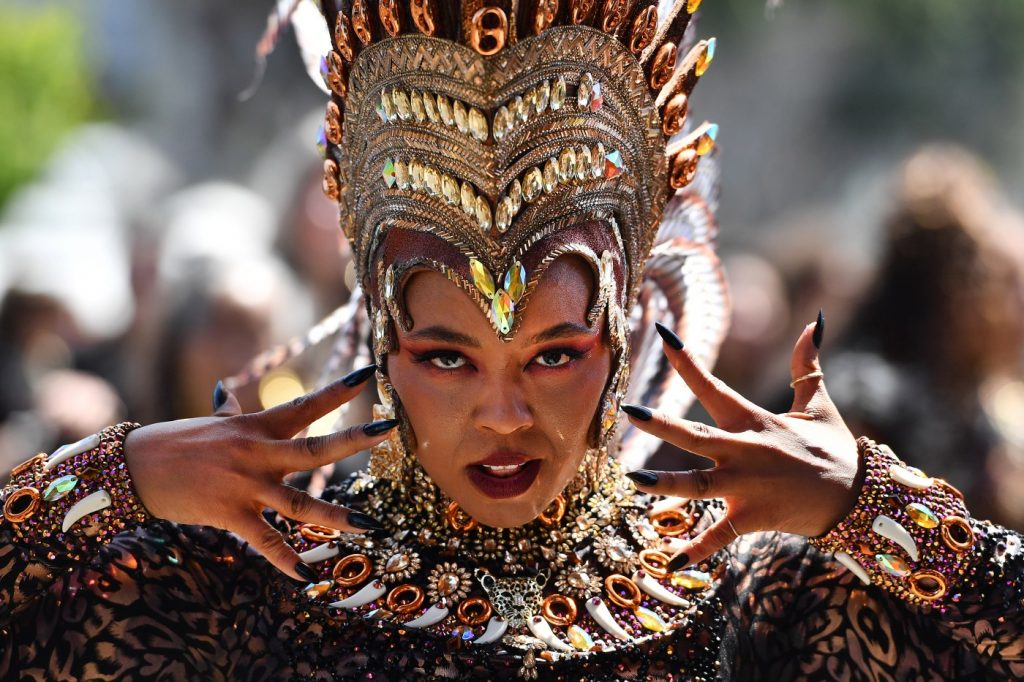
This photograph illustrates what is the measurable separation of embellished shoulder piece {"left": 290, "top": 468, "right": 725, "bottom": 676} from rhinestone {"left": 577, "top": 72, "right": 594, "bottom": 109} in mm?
846

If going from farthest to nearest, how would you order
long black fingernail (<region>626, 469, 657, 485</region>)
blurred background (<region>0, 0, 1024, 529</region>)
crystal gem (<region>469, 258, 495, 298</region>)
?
blurred background (<region>0, 0, 1024, 529</region>)
crystal gem (<region>469, 258, 495, 298</region>)
long black fingernail (<region>626, 469, 657, 485</region>)

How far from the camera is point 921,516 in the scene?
8.76ft

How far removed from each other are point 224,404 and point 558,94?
0.91 meters

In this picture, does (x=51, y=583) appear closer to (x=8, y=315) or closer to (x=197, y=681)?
(x=197, y=681)

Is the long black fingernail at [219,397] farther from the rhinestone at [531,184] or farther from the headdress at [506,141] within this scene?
the rhinestone at [531,184]

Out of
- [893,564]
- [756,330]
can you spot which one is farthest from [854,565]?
[756,330]

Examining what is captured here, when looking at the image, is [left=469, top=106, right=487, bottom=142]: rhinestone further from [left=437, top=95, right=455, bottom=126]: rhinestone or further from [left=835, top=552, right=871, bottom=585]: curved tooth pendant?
[left=835, top=552, right=871, bottom=585]: curved tooth pendant

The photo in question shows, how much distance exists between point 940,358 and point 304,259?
9.89 feet

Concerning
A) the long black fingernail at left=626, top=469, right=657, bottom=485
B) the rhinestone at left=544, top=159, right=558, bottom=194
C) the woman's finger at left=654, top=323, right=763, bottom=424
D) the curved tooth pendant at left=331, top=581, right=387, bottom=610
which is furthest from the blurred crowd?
the long black fingernail at left=626, top=469, right=657, bottom=485

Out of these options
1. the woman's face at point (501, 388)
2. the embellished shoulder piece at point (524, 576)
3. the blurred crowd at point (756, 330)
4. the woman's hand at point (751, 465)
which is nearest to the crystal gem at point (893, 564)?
the woman's hand at point (751, 465)

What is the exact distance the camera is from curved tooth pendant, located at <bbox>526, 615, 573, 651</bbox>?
2.72 metres

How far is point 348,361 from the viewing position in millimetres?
3258

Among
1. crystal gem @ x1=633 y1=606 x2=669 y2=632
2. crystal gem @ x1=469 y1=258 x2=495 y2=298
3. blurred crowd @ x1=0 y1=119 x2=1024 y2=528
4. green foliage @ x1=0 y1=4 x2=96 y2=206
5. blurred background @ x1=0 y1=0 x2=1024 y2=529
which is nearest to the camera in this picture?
crystal gem @ x1=469 y1=258 x2=495 y2=298

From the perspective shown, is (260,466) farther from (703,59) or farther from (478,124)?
(703,59)
